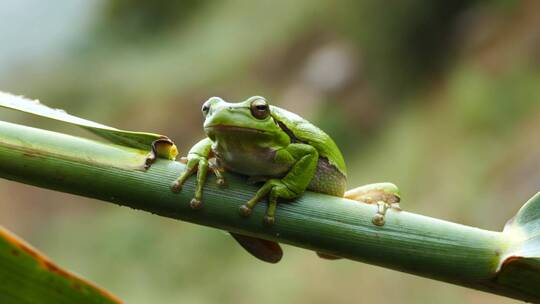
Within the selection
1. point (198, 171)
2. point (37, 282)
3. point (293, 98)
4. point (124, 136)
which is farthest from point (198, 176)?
point (293, 98)

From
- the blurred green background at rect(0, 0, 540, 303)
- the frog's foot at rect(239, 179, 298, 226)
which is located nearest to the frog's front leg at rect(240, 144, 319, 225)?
the frog's foot at rect(239, 179, 298, 226)

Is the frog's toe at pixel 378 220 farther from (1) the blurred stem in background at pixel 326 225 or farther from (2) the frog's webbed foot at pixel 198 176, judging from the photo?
(2) the frog's webbed foot at pixel 198 176

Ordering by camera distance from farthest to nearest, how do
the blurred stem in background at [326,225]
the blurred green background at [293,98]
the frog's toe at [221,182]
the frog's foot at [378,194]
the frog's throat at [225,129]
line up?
the blurred green background at [293,98] → the frog's throat at [225,129] → the frog's foot at [378,194] → the frog's toe at [221,182] → the blurred stem in background at [326,225]

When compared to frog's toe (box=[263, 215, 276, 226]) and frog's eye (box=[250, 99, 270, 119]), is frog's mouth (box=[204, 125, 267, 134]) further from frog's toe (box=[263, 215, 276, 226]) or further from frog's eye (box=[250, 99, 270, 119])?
frog's toe (box=[263, 215, 276, 226])

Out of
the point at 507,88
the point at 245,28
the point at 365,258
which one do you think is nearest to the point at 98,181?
the point at 365,258

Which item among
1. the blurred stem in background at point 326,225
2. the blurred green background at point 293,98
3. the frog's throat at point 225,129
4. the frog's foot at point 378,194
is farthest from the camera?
the blurred green background at point 293,98

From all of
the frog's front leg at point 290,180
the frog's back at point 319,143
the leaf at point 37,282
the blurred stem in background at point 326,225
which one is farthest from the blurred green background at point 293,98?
the leaf at point 37,282

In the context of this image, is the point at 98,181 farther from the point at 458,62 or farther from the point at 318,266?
the point at 458,62
